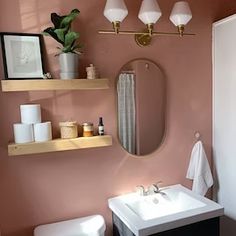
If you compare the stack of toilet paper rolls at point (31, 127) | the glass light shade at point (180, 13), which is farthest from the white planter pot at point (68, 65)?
the glass light shade at point (180, 13)

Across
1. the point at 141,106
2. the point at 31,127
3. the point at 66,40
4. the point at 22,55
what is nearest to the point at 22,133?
the point at 31,127

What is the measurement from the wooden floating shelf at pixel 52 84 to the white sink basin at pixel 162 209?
830mm

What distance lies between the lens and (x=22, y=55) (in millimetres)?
1718

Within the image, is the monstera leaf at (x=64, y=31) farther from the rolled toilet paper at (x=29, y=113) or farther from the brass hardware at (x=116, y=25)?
the rolled toilet paper at (x=29, y=113)

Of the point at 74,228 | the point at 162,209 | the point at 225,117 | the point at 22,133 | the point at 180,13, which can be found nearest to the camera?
the point at 22,133

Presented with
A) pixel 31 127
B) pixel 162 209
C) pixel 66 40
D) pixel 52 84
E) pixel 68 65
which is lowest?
pixel 162 209

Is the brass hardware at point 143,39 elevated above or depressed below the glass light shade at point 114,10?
below

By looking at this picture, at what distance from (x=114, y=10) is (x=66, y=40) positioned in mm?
367

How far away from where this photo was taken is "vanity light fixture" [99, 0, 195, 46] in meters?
1.77

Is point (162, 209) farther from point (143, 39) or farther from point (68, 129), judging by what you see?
point (143, 39)

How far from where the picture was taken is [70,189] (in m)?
1.92

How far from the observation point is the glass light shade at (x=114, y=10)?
1.75 m

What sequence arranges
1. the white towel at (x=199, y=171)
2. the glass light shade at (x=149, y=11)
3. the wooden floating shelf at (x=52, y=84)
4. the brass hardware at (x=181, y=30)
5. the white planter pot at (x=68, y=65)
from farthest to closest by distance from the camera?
the white towel at (x=199, y=171) < the brass hardware at (x=181, y=30) < the glass light shade at (x=149, y=11) < the white planter pot at (x=68, y=65) < the wooden floating shelf at (x=52, y=84)

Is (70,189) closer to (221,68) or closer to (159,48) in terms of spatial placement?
(159,48)
